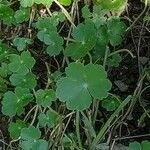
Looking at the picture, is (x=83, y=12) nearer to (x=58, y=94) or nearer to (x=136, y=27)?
(x=136, y=27)

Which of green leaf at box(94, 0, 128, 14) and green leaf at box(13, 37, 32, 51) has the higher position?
green leaf at box(94, 0, 128, 14)

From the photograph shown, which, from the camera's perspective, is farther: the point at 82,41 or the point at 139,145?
the point at 82,41

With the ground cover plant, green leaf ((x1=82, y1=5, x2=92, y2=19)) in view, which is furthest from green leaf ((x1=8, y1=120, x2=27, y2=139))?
green leaf ((x1=82, y1=5, x2=92, y2=19))

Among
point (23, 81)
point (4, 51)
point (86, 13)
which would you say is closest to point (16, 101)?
point (23, 81)

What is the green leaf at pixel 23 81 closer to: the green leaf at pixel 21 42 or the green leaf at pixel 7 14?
the green leaf at pixel 21 42

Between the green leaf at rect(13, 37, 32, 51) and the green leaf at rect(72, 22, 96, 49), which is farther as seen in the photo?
the green leaf at rect(13, 37, 32, 51)

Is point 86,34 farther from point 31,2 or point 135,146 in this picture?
point 135,146

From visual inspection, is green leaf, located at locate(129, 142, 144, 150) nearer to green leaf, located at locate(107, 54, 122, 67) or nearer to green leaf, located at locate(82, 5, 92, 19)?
green leaf, located at locate(107, 54, 122, 67)
